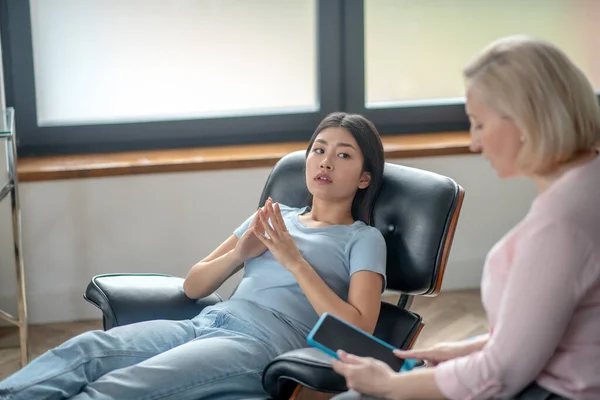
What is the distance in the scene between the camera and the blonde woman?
55.6 inches

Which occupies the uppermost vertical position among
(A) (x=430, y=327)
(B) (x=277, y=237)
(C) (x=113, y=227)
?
(B) (x=277, y=237)

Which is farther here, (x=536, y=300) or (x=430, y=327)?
(x=430, y=327)

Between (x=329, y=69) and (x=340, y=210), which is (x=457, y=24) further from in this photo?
(x=340, y=210)

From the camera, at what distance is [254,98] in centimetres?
359

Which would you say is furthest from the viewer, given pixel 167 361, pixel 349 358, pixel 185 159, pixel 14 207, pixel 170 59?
pixel 170 59

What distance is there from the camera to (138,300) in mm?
2279

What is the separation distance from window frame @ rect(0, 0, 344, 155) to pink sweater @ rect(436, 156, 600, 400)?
2119mm

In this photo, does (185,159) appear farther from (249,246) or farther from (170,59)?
(249,246)

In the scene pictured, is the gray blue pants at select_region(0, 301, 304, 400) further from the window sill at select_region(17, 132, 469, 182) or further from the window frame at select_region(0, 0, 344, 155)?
the window frame at select_region(0, 0, 344, 155)

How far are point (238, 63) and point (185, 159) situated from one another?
451 millimetres

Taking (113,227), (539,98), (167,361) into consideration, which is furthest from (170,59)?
(539,98)

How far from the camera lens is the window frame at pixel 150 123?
334 centimetres

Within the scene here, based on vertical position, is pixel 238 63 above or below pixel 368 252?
above

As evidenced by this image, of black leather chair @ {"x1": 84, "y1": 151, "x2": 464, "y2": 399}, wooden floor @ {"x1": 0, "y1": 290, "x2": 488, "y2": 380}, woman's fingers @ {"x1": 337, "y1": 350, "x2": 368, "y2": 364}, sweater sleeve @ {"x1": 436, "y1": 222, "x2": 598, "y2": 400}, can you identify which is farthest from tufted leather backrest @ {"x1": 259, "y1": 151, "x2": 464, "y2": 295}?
wooden floor @ {"x1": 0, "y1": 290, "x2": 488, "y2": 380}
